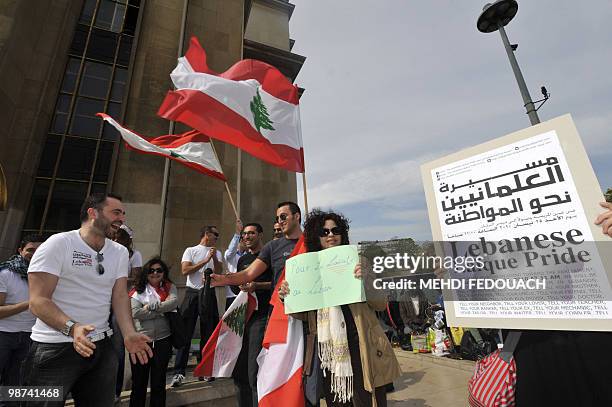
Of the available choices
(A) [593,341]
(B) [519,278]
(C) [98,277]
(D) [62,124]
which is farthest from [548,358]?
(D) [62,124]

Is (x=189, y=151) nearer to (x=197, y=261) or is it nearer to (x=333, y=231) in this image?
(x=197, y=261)

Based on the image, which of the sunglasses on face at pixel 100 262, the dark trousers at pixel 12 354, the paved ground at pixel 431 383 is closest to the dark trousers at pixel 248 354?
the sunglasses on face at pixel 100 262

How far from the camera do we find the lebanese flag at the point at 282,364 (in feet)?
7.52

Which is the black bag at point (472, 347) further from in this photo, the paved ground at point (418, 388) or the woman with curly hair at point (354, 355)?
the woman with curly hair at point (354, 355)

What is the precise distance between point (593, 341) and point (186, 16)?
13.1 meters

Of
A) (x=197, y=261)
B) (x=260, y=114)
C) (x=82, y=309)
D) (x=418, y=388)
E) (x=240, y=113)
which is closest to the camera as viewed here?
(x=82, y=309)

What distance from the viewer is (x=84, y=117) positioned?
8969 mm

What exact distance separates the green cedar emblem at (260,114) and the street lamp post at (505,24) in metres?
5.75

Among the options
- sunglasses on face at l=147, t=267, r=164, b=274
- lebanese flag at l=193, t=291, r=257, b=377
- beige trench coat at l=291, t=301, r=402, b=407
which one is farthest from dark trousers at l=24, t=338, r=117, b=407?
beige trench coat at l=291, t=301, r=402, b=407

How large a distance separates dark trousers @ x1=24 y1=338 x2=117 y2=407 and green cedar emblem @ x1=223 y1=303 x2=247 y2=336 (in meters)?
1.09

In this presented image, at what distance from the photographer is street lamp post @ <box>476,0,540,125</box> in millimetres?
6324

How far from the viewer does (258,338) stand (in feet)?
9.40

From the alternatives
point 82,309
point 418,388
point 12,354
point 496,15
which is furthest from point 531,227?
point 496,15

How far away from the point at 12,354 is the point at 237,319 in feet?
9.06
